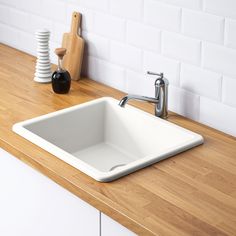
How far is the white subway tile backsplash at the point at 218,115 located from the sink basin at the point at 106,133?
122mm

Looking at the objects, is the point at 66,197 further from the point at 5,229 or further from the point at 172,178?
the point at 5,229

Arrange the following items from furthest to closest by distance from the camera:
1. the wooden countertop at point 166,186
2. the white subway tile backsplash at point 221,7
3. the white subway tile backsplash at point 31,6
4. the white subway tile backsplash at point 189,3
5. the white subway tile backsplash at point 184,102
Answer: the white subway tile backsplash at point 31,6 → the white subway tile backsplash at point 184,102 → the white subway tile backsplash at point 189,3 → the white subway tile backsplash at point 221,7 → the wooden countertop at point 166,186

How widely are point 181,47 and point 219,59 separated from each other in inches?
6.8

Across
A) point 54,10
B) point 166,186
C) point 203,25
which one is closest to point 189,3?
point 203,25

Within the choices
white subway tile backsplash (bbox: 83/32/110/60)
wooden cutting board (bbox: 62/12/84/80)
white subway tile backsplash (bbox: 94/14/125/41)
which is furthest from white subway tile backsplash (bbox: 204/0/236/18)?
wooden cutting board (bbox: 62/12/84/80)

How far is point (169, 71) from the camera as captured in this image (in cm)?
215

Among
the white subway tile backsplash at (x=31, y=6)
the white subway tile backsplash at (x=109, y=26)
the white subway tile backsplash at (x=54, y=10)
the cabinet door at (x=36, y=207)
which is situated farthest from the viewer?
the white subway tile backsplash at (x=31, y=6)

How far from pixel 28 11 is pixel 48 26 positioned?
18cm

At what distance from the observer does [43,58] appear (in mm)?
2453

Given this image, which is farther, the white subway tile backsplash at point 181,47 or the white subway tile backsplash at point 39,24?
the white subway tile backsplash at point 39,24

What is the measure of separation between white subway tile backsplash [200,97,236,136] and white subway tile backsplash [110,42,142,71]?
0.34 metres

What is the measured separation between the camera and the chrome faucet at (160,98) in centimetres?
204

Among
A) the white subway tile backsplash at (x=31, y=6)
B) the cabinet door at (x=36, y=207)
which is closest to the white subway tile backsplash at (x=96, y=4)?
the white subway tile backsplash at (x=31, y=6)

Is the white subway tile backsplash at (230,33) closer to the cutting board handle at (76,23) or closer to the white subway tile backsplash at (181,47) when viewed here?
the white subway tile backsplash at (181,47)
